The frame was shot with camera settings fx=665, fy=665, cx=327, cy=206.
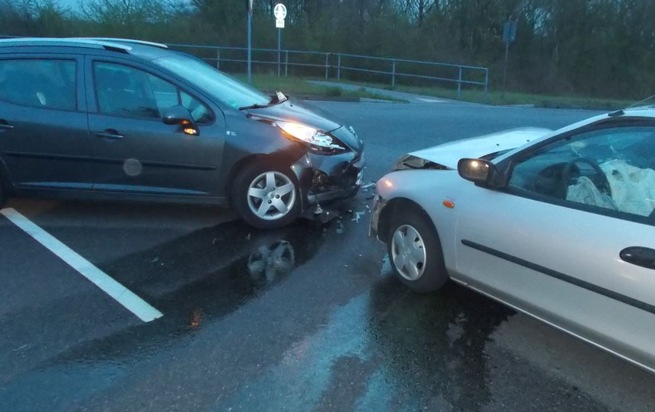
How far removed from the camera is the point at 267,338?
13.0ft

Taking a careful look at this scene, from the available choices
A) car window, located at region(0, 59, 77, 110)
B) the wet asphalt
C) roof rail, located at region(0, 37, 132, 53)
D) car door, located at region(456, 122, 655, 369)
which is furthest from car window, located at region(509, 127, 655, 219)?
car window, located at region(0, 59, 77, 110)

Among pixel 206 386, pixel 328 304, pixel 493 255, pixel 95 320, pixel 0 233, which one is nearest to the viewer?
pixel 206 386

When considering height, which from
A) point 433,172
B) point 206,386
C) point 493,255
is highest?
point 433,172

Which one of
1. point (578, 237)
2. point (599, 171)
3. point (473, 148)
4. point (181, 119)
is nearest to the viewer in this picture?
point (578, 237)

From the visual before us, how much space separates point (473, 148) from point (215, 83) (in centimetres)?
271

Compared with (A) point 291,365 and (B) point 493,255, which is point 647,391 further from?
(A) point 291,365

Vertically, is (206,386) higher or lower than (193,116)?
lower

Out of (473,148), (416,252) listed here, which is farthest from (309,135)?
(416,252)

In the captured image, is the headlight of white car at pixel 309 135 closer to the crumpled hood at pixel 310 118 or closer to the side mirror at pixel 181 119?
the crumpled hood at pixel 310 118

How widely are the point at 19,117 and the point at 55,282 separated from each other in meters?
1.94

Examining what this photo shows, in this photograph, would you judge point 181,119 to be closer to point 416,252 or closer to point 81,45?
point 81,45

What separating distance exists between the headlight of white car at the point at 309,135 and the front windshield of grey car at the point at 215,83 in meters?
0.51

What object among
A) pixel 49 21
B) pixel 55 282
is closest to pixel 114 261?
pixel 55 282

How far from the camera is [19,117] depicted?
589 centimetres
